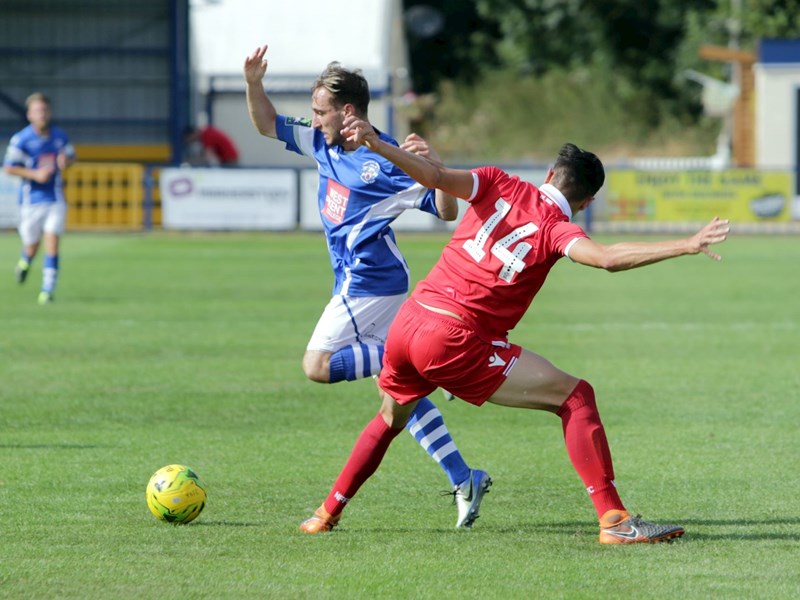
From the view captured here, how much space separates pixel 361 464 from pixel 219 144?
32249 millimetres

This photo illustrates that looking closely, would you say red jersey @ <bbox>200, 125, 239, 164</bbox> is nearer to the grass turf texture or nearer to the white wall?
the white wall

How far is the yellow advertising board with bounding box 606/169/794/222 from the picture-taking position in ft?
99.8

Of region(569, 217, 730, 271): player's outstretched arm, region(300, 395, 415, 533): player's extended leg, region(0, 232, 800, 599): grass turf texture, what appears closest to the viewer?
region(569, 217, 730, 271): player's outstretched arm

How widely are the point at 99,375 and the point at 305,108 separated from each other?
29.0 metres

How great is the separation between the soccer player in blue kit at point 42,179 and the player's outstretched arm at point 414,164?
1195 centimetres

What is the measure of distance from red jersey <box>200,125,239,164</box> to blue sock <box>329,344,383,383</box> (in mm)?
31480

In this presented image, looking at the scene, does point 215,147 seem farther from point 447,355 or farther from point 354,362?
point 447,355

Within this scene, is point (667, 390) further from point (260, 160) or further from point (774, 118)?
point (260, 160)

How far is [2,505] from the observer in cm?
679

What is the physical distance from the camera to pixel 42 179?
17375 millimetres

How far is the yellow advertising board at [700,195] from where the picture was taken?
30.4 metres

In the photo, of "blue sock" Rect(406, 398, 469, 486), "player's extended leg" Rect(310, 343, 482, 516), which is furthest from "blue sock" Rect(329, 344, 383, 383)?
"blue sock" Rect(406, 398, 469, 486)

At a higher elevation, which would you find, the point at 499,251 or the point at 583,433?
the point at 499,251

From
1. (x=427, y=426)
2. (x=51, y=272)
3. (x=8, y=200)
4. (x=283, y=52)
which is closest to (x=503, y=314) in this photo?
(x=427, y=426)
